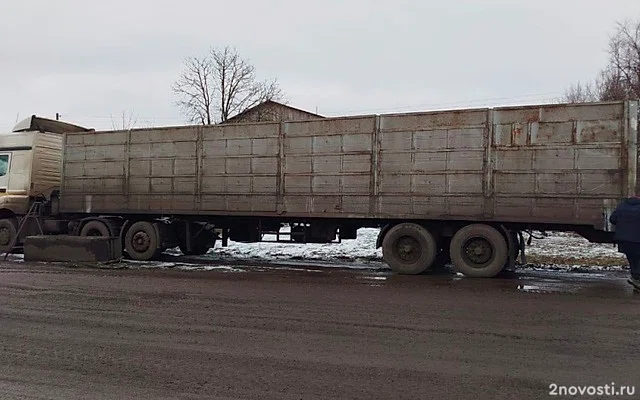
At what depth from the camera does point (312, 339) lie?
6.20m

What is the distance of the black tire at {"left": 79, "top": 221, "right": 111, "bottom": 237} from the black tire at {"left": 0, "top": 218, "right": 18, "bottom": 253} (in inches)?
79.4

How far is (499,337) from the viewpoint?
6.22m

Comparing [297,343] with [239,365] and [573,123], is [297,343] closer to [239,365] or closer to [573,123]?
[239,365]

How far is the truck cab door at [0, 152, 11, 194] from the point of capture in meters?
15.4

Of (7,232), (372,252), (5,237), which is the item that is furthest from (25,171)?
(372,252)

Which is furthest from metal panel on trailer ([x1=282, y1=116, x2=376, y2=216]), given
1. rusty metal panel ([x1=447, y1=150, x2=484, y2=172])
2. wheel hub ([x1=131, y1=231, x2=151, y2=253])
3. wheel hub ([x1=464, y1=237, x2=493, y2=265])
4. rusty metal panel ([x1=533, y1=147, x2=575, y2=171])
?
wheel hub ([x1=131, y1=231, x2=151, y2=253])

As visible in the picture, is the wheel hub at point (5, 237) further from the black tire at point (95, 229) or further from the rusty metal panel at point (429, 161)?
the rusty metal panel at point (429, 161)

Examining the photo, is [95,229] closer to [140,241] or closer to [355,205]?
[140,241]

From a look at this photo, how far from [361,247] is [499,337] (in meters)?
10.1

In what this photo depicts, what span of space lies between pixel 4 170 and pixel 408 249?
10929 mm

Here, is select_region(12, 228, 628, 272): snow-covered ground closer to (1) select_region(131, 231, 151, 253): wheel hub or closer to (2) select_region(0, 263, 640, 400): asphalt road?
(1) select_region(131, 231, 151, 253): wheel hub

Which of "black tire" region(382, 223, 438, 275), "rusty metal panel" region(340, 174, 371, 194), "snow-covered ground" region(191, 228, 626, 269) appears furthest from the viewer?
"snow-covered ground" region(191, 228, 626, 269)

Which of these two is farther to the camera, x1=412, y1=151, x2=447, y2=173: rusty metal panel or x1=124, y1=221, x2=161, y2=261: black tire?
x1=124, y1=221, x2=161, y2=261: black tire

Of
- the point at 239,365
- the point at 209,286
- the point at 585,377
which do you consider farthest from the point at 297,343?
the point at 209,286
